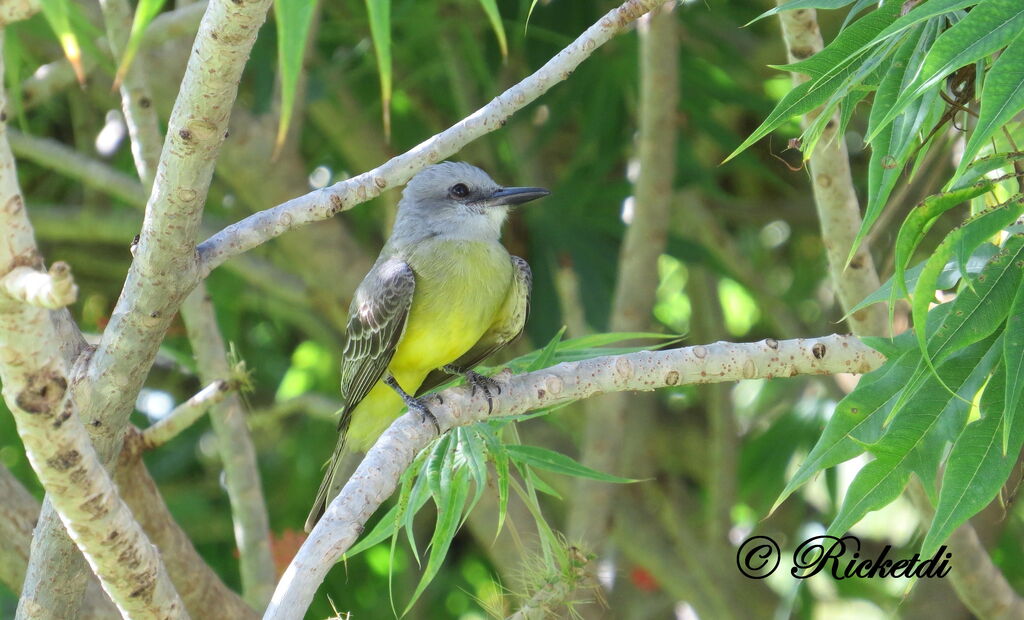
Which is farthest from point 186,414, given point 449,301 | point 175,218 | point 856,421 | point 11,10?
point 856,421

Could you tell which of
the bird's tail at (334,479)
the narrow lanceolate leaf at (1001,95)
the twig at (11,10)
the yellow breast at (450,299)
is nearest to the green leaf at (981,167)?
the narrow lanceolate leaf at (1001,95)

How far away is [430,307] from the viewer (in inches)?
186

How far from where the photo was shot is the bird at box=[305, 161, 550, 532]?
15.4 ft

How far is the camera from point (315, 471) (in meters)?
7.27

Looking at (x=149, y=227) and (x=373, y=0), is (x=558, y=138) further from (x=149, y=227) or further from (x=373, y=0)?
(x=373, y=0)

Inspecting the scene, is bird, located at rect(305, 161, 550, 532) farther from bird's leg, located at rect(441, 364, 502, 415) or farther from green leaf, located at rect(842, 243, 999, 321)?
green leaf, located at rect(842, 243, 999, 321)

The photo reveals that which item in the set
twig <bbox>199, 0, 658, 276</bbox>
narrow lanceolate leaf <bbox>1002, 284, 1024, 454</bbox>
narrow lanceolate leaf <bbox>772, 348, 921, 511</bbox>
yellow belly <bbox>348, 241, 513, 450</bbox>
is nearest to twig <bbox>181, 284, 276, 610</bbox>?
yellow belly <bbox>348, 241, 513, 450</bbox>

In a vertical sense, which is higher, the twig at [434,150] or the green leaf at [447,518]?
the twig at [434,150]

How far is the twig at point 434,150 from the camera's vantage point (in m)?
3.18

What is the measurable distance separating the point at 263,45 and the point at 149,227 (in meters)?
3.41

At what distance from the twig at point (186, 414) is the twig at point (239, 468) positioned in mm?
879

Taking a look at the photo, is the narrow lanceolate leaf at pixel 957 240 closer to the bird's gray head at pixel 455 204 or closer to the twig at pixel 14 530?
the bird's gray head at pixel 455 204

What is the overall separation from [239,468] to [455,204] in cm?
148

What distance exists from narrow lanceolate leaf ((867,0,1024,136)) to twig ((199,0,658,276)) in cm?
102
